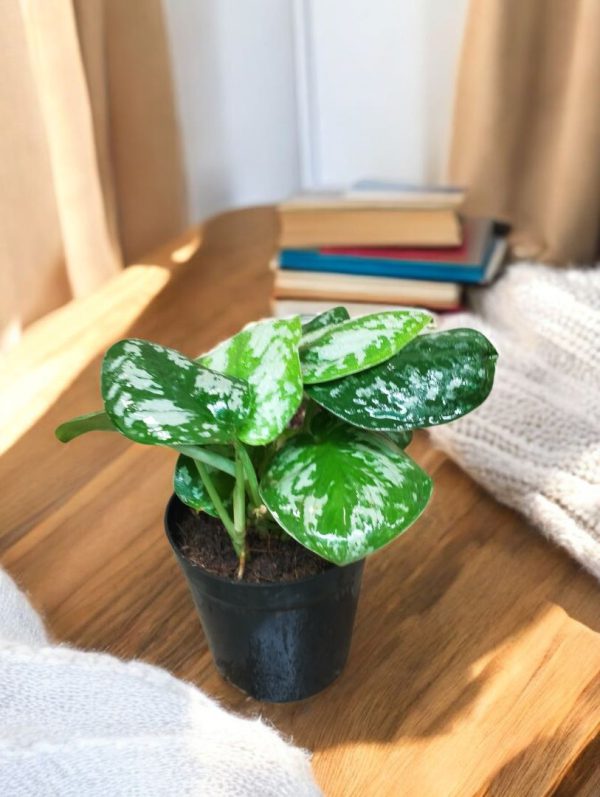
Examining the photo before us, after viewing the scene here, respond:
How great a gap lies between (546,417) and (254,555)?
332 mm

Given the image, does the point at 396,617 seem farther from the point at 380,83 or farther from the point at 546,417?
the point at 380,83

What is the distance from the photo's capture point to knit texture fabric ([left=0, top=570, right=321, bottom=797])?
0.48 meters

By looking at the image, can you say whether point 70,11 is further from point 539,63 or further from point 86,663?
point 86,663

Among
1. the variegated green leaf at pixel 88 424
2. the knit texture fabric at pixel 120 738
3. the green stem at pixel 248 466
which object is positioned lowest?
Result: the knit texture fabric at pixel 120 738

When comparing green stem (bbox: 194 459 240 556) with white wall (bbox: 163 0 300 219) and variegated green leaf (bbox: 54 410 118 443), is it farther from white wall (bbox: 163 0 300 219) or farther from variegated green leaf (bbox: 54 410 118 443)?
white wall (bbox: 163 0 300 219)

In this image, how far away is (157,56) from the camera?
1141 millimetres

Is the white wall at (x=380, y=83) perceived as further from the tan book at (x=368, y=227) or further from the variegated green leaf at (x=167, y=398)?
the variegated green leaf at (x=167, y=398)

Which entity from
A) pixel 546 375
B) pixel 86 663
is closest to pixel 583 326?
pixel 546 375

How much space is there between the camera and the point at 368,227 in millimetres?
1020

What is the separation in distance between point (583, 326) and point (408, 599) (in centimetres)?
32

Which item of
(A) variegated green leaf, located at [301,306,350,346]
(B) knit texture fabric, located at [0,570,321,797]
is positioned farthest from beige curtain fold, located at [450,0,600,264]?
(B) knit texture fabric, located at [0,570,321,797]

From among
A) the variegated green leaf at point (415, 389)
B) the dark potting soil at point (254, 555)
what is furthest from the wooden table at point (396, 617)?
the variegated green leaf at point (415, 389)

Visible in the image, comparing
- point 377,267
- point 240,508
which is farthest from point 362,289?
point 240,508

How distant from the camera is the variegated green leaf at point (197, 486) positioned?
555mm
